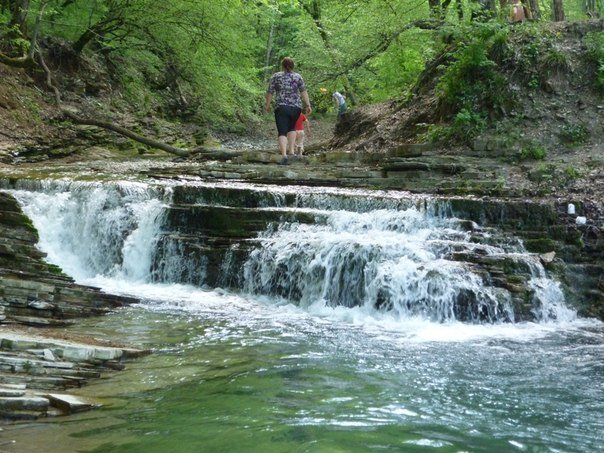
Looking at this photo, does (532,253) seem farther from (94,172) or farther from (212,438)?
(94,172)

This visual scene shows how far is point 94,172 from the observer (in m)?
12.9

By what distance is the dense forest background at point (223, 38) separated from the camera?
15.7 metres

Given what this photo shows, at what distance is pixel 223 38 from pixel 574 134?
9.61m

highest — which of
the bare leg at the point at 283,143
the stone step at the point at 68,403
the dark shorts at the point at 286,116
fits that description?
the dark shorts at the point at 286,116

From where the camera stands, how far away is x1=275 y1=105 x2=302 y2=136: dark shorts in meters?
12.1

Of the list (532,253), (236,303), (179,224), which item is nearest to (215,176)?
(179,224)

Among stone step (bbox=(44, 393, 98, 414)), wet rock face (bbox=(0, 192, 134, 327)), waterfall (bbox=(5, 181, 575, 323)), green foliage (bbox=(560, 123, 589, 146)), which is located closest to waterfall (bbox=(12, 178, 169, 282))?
waterfall (bbox=(5, 181, 575, 323))

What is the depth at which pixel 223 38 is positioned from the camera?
1725cm

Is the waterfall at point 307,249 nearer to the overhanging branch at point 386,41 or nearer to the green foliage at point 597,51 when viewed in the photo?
the green foliage at point 597,51

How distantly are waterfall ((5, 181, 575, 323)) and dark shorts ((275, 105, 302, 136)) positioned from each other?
1.77 metres

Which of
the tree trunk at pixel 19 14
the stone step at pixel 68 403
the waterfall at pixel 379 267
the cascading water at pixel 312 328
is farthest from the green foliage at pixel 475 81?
the stone step at pixel 68 403

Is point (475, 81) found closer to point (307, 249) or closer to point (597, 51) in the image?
point (597, 51)

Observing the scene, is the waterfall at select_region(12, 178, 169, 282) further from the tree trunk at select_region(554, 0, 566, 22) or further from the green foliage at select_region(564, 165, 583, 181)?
the tree trunk at select_region(554, 0, 566, 22)

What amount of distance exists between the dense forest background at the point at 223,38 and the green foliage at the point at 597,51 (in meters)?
0.13
